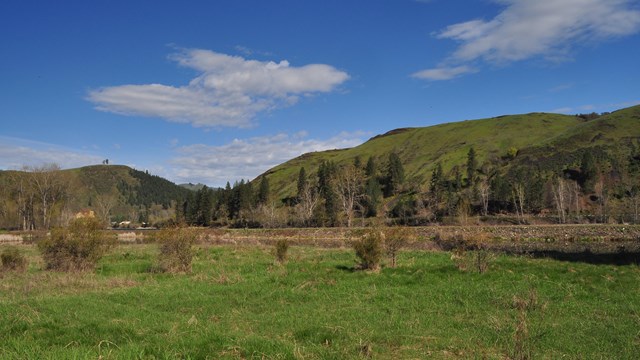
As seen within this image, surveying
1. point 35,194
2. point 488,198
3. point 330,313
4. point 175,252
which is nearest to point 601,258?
point 330,313

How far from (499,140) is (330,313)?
505 feet

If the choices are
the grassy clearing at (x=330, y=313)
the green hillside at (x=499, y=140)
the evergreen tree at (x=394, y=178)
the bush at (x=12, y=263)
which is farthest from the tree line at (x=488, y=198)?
the bush at (x=12, y=263)

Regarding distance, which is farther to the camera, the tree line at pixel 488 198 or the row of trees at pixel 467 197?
the row of trees at pixel 467 197

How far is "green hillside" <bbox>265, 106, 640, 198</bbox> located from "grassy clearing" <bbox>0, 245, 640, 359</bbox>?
379 feet

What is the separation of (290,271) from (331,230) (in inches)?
2101

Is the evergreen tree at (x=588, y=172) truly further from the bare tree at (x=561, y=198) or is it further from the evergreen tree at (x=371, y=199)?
the evergreen tree at (x=371, y=199)

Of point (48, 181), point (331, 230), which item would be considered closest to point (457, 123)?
point (331, 230)

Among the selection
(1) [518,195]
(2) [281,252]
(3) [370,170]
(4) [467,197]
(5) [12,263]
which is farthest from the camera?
(3) [370,170]

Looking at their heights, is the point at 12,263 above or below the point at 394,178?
below

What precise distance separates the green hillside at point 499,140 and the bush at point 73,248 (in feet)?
376

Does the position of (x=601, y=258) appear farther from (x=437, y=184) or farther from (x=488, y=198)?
(x=437, y=184)

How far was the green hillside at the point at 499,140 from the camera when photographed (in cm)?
12644

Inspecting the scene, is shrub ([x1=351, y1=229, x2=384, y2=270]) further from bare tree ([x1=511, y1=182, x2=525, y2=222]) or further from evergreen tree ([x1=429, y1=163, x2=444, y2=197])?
evergreen tree ([x1=429, y1=163, x2=444, y2=197])

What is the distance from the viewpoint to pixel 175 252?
22.1m
